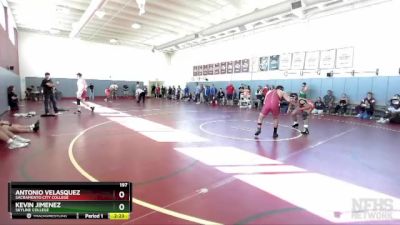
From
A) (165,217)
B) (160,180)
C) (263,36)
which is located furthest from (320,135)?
(263,36)

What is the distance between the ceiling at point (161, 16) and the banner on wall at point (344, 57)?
2.25 metres

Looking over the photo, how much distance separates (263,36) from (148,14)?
8.14 m

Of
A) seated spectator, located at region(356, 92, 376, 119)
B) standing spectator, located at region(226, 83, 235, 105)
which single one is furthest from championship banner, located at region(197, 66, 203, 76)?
seated spectator, located at region(356, 92, 376, 119)

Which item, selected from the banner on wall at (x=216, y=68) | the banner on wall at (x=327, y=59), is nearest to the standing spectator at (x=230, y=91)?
the banner on wall at (x=216, y=68)

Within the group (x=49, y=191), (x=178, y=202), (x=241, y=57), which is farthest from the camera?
(x=241, y=57)

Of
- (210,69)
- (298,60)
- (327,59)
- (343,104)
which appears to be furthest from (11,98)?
(343,104)

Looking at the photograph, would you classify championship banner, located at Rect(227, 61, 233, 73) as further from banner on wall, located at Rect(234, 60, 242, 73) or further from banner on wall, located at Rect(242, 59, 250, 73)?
banner on wall, located at Rect(242, 59, 250, 73)

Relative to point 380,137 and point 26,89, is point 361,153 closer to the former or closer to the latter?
point 380,137

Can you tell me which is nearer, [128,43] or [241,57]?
[241,57]

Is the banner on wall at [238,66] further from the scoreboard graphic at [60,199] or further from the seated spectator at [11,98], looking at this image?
the scoreboard graphic at [60,199]

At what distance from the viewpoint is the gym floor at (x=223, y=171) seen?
3018 millimetres

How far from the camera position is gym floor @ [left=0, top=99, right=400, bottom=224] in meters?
3.02

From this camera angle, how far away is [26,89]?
68.1ft

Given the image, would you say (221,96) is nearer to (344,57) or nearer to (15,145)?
(344,57)
